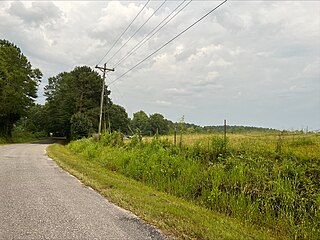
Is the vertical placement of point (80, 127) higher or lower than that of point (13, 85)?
lower

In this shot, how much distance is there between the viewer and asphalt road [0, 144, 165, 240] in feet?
17.0

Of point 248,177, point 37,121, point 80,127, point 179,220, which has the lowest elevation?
point 179,220

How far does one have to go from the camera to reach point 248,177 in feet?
29.6

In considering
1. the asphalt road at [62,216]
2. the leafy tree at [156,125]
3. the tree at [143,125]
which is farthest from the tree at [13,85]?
the asphalt road at [62,216]

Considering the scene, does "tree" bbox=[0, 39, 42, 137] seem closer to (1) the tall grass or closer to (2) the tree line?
(2) the tree line

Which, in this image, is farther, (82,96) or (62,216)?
(82,96)

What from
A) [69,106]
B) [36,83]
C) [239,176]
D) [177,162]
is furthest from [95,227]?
[69,106]

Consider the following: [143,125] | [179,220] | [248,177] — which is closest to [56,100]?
[143,125]

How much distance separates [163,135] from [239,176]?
8.41 meters

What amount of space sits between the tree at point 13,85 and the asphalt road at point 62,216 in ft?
124

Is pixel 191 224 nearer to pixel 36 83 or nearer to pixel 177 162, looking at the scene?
pixel 177 162

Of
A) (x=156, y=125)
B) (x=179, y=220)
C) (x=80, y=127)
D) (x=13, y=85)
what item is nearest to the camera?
(x=179, y=220)

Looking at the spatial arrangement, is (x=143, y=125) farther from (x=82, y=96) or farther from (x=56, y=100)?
(x=56, y=100)

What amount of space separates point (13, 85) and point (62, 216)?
144ft
